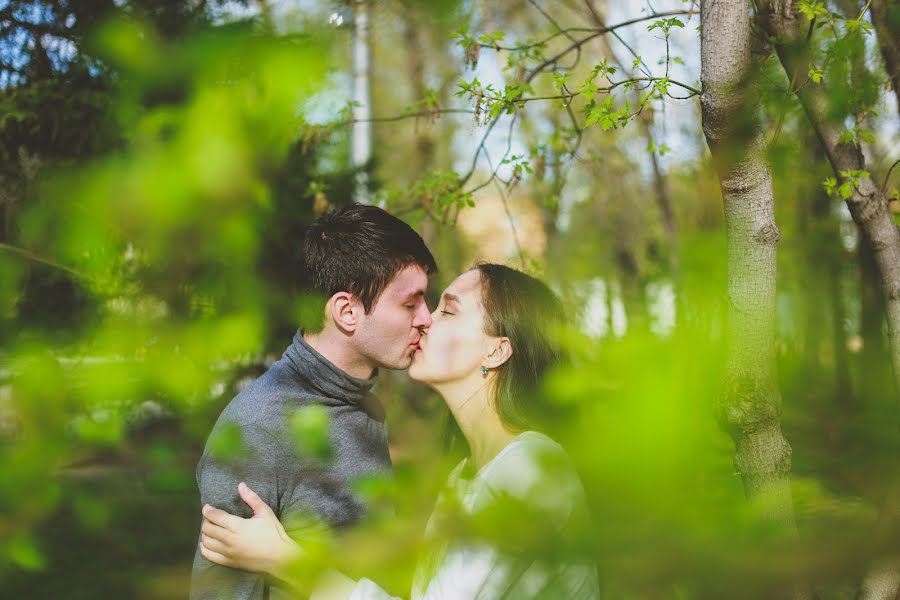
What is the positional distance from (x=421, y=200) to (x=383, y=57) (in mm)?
13187

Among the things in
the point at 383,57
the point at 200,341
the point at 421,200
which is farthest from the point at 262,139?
the point at 383,57

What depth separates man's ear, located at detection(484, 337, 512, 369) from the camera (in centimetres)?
261

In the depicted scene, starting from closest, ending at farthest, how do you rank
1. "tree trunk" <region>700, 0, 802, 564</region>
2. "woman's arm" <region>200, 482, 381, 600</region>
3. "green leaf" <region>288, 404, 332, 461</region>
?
"green leaf" <region>288, 404, 332, 461</region>
"woman's arm" <region>200, 482, 381, 600</region>
"tree trunk" <region>700, 0, 802, 564</region>

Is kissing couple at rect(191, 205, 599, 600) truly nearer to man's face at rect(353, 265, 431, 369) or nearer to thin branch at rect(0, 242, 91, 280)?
man's face at rect(353, 265, 431, 369)

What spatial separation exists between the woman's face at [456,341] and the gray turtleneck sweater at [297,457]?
12.0 inches

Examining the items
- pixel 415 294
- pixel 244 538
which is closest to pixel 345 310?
pixel 415 294

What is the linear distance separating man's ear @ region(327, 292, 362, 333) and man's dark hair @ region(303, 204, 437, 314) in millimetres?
24

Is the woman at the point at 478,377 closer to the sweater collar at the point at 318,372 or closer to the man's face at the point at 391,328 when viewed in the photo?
the man's face at the point at 391,328

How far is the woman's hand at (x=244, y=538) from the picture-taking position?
1.80 m

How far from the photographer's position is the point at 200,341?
80cm

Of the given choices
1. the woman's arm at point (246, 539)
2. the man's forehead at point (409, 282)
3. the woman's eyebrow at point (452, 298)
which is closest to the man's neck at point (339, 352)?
the man's forehead at point (409, 282)

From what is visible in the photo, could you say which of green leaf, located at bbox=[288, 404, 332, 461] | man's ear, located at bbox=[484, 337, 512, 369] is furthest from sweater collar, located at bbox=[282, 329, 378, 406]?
green leaf, located at bbox=[288, 404, 332, 461]

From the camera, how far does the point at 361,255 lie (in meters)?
2.72

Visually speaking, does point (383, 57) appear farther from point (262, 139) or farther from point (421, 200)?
point (262, 139)
